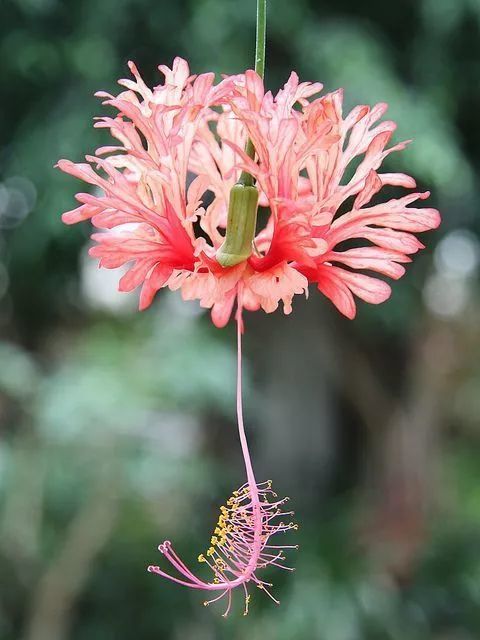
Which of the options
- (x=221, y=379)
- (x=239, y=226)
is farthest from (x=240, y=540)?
(x=221, y=379)

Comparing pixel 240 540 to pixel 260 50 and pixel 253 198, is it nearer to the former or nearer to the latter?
pixel 253 198

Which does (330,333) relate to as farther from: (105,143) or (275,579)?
(105,143)

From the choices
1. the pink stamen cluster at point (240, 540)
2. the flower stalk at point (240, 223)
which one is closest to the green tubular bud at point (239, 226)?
the flower stalk at point (240, 223)

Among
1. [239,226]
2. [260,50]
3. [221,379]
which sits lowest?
[221,379]

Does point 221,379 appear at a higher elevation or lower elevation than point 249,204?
lower

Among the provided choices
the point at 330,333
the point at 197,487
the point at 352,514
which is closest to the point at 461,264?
the point at 330,333

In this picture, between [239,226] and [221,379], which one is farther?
[221,379]

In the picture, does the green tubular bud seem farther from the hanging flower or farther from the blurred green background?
the blurred green background

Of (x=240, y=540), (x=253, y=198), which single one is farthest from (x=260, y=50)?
(x=240, y=540)
